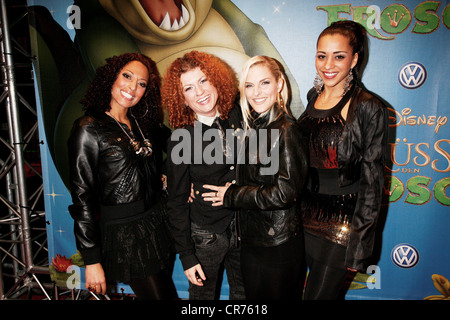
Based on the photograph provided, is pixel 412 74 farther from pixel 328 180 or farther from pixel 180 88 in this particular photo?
pixel 180 88

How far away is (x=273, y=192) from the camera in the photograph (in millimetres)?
1594

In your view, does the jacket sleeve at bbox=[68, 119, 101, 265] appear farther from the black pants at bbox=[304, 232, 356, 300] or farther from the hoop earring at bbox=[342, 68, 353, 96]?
the hoop earring at bbox=[342, 68, 353, 96]

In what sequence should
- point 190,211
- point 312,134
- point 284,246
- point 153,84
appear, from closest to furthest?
point 284,246 < point 312,134 < point 190,211 < point 153,84

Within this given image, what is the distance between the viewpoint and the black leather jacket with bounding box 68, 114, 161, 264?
179 cm

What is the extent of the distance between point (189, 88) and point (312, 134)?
37.3 inches

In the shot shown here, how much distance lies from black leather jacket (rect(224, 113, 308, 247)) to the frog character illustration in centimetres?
121

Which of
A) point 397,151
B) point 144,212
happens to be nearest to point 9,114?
point 144,212

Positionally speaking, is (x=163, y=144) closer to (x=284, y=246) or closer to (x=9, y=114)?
(x=284, y=246)

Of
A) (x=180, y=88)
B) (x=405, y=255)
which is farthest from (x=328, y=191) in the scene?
(x=405, y=255)

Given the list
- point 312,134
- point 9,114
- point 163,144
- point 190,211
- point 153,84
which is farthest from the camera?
point 9,114

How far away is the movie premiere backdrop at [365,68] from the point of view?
2434 mm

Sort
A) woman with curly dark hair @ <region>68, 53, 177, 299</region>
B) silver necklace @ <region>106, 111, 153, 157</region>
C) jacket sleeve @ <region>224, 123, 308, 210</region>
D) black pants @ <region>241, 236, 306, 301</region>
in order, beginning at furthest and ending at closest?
silver necklace @ <region>106, 111, 153, 157</region>, woman with curly dark hair @ <region>68, 53, 177, 299</region>, black pants @ <region>241, 236, 306, 301</region>, jacket sleeve @ <region>224, 123, 308, 210</region>

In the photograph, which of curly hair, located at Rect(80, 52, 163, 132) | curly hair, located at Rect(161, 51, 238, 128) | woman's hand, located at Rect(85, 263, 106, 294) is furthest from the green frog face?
woman's hand, located at Rect(85, 263, 106, 294)

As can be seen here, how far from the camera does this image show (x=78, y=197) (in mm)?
1776
